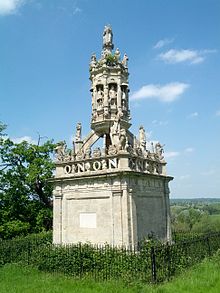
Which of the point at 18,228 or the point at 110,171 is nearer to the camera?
the point at 110,171

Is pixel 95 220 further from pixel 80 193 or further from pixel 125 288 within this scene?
pixel 125 288

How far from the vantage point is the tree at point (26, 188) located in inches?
971

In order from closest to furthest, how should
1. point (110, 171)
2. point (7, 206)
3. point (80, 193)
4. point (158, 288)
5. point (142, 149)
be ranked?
1. point (158, 288)
2. point (110, 171)
3. point (80, 193)
4. point (142, 149)
5. point (7, 206)

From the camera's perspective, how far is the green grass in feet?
30.4

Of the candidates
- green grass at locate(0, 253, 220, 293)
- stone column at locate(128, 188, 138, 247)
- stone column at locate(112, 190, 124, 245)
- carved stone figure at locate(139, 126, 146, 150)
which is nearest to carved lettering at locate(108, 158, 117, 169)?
stone column at locate(112, 190, 124, 245)

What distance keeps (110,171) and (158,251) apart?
3.63 metres

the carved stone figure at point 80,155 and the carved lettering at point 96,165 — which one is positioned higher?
the carved stone figure at point 80,155

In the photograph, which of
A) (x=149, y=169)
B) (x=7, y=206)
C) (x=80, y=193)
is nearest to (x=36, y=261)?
(x=80, y=193)

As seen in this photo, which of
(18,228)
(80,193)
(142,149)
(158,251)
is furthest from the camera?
(18,228)

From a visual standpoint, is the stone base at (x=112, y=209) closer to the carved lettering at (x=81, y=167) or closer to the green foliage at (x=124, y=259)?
the carved lettering at (x=81, y=167)

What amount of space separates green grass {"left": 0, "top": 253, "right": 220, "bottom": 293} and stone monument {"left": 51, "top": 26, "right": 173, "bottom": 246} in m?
2.32

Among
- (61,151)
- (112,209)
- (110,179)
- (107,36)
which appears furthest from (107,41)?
(112,209)

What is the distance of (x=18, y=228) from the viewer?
23219 millimetres

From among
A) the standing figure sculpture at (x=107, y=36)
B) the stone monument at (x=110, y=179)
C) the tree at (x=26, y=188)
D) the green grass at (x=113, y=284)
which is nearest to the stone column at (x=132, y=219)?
the stone monument at (x=110, y=179)
